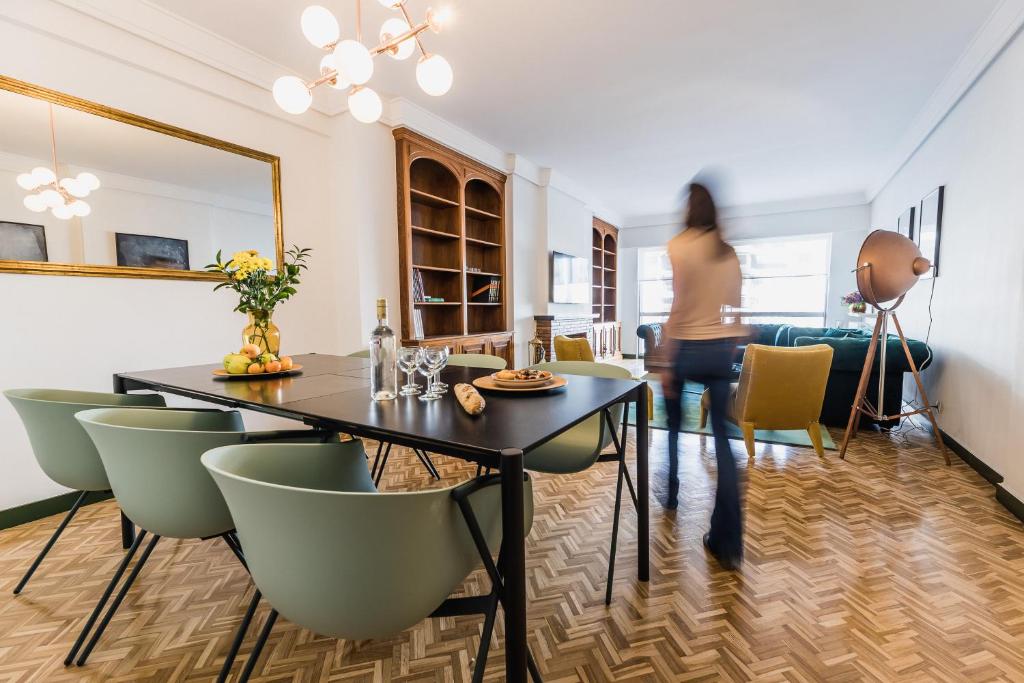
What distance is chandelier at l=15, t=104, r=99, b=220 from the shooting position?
2352 millimetres

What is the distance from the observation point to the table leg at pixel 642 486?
66.7 inches

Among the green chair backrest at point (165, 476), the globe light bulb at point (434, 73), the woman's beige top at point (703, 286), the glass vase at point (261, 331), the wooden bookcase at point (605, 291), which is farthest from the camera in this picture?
the wooden bookcase at point (605, 291)

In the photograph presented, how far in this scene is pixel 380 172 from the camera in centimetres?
401

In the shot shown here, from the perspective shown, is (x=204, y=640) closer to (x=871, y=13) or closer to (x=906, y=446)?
(x=906, y=446)

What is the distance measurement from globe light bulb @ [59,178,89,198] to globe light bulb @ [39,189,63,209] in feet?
0.19

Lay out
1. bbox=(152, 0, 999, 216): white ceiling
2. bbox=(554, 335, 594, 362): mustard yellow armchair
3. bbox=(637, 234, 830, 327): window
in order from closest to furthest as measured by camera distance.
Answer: bbox=(152, 0, 999, 216): white ceiling < bbox=(554, 335, 594, 362): mustard yellow armchair < bbox=(637, 234, 830, 327): window

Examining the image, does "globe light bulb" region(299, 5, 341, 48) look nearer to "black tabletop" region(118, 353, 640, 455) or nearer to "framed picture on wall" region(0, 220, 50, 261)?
"black tabletop" region(118, 353, 640, 455)

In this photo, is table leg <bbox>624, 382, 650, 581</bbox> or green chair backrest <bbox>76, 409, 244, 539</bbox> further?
table leg <bbox>624, 382, 650, 581</bbox>

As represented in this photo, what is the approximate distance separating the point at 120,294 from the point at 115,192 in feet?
1.98

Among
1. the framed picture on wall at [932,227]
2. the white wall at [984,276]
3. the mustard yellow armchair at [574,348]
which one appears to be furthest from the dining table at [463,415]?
the framed picture on wall at [932,227]

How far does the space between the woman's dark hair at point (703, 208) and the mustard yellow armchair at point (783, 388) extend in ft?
4.11

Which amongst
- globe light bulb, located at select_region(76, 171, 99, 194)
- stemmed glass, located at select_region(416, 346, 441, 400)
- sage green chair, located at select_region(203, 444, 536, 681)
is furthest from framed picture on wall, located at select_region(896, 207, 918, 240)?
globe light bulb, located at select_region(76, 171, 99, 194)

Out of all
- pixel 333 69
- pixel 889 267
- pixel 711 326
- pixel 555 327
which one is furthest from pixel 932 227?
pixel 333 69

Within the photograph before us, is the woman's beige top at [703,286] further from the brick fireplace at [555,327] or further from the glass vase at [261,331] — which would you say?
the brick fireplace at [555,327]
